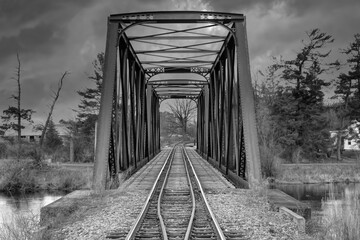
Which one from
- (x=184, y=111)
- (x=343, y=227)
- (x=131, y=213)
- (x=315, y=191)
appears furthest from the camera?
(x=184, y=111)

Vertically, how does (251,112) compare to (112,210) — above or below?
above

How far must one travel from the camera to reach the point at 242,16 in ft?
38.5

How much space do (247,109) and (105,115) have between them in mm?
3675

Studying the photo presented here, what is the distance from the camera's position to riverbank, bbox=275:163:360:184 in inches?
1073

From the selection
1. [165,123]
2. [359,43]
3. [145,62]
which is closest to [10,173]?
[145,62]

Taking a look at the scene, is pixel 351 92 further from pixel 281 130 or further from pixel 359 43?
pixel 281 130

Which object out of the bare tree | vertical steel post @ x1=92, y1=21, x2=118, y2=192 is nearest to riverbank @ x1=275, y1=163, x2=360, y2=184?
vertical steel post @ x1=92, y1=21, x2=118, y2=192

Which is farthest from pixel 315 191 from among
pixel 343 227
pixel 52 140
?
pixel 52 140

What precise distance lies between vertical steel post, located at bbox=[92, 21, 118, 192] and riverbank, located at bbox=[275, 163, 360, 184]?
1793 cm

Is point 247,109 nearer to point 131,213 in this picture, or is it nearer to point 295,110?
point 131,213

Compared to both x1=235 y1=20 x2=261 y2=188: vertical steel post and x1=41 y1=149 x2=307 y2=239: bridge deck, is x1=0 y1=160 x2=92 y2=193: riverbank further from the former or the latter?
x1=235 y1=20 x2=261 y2=188: vertical steel post

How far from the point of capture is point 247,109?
10.6 m

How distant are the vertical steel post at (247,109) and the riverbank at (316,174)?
1679 centimetres

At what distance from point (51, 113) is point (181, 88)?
11518 mm
